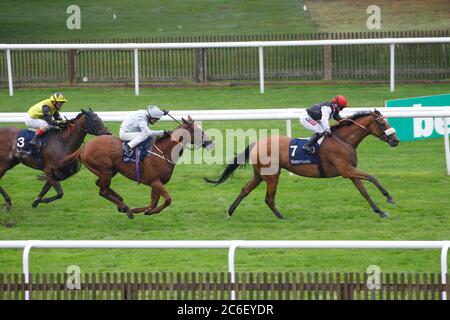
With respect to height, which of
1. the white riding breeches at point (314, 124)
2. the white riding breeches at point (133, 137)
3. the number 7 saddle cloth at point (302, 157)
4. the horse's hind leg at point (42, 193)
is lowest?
the horse's hind leg at point (42, 193)

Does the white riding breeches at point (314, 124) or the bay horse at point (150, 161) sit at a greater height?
the white riding breeches at point (314, 124)

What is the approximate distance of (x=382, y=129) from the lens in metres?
13.8

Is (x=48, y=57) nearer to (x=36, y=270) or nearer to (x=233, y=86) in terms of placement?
(x=233, y=86)

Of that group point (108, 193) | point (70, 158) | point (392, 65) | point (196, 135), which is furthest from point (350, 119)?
point (392, 65)

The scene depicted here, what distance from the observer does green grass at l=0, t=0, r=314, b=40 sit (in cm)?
2519

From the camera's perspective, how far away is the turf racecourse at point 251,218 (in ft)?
38.9

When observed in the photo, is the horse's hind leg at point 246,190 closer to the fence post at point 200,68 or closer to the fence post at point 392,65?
the fence post at point 392,65

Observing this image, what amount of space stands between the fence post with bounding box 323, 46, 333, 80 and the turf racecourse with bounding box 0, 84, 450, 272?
3.02 metres

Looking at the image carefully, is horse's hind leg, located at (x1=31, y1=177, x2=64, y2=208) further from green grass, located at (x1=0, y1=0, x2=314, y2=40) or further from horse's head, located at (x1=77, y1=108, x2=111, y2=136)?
green grass, located at (x1=0, y1=0, x2=314, y2=40)

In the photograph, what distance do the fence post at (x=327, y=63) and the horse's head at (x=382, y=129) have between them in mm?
6554

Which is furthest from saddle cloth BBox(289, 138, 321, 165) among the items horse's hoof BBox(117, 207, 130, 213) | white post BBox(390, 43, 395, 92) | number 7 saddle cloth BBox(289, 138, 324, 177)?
white post BBox(390, 43, 395, 92)

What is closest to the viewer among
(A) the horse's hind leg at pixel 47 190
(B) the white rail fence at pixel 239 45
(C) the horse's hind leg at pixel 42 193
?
(A) the horse's hind leg at pixel 47 190

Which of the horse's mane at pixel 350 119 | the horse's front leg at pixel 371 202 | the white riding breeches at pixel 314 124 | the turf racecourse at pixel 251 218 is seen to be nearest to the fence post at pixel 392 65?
the turf racecourse at pixel 251 218

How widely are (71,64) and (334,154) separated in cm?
819
